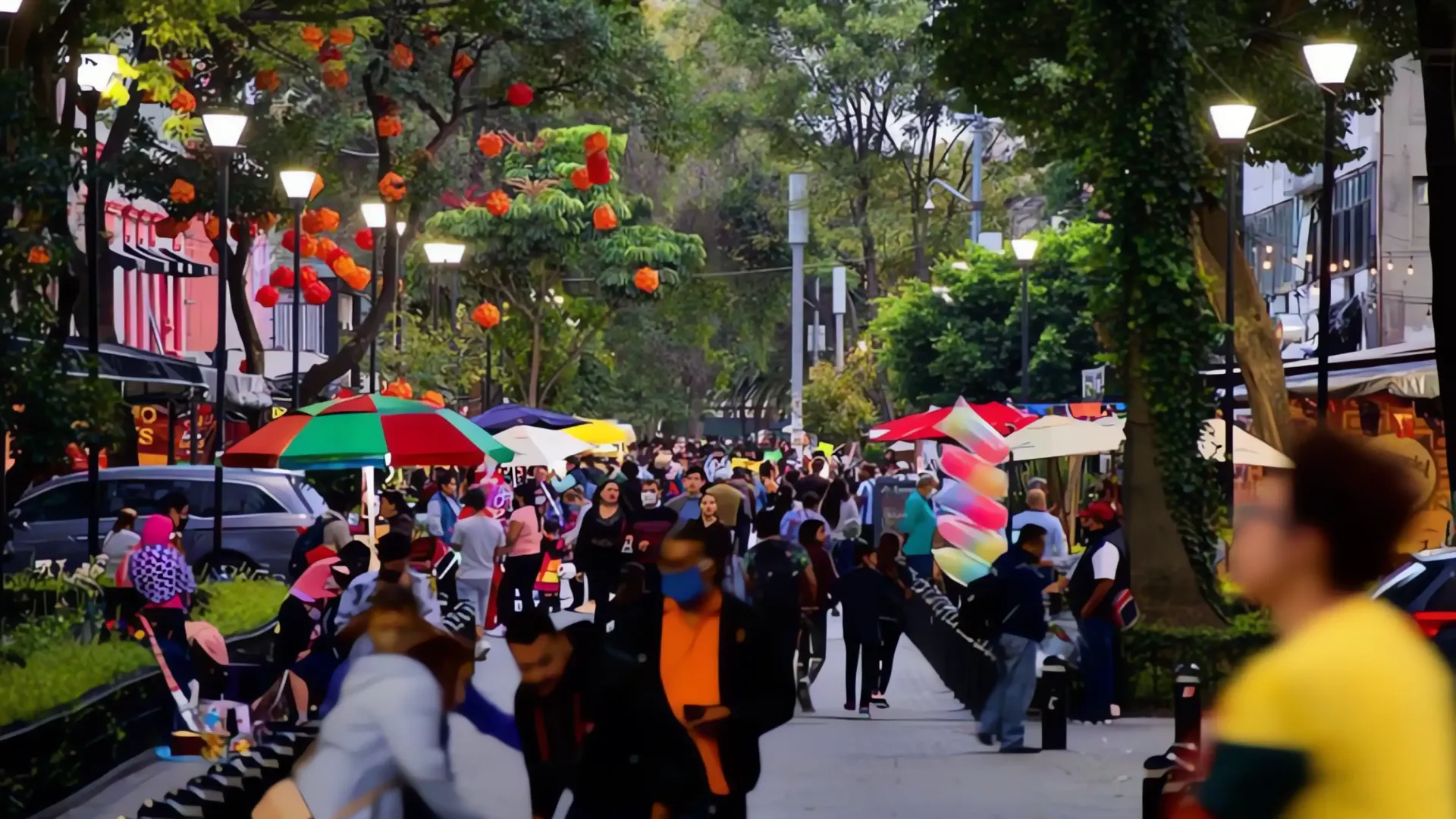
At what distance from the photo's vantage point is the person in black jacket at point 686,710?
7730 mm

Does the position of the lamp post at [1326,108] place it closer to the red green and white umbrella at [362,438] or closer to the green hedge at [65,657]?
the red green and white umbrella at [362,438]

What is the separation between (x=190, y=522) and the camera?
85.3 ft

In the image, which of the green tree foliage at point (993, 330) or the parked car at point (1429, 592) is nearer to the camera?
the parked car at point (1429, 592)

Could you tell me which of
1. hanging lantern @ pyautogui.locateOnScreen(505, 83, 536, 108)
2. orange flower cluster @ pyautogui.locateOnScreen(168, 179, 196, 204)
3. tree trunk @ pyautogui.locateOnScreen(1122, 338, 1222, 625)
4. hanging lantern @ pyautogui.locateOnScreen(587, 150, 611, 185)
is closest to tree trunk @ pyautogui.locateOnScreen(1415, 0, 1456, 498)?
tree trunk @ pyautogui.locateOnScreen(1122, 338, 1222, 625)

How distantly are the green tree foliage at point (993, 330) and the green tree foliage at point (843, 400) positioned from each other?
1495cm

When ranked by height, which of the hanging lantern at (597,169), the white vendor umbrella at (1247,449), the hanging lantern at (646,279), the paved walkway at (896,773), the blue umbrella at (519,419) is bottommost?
the paved walkway at (896,773)

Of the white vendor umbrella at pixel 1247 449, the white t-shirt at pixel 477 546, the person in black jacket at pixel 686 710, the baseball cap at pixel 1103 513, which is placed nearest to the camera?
the person in black jacket at pixel 686 710

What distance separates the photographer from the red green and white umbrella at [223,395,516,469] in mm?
18375

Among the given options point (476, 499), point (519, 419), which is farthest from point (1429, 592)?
point (519, 419)

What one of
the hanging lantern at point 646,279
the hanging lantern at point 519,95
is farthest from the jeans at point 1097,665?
the hanging lantern at point 646,279

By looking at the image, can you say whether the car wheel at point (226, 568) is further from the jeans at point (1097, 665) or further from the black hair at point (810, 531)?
the jeans at point (1097, 665)

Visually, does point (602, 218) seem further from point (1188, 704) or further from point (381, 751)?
point (381, 751)

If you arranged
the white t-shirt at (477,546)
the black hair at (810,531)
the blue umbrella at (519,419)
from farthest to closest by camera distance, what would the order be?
the blue umbrella at (519,419), the white t-shirt at (477,546), the black hair at (810,531)

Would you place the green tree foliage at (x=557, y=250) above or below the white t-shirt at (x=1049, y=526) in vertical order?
above
